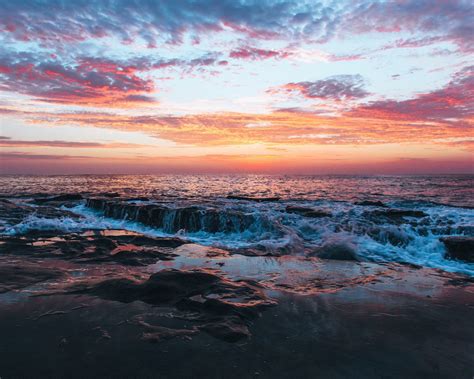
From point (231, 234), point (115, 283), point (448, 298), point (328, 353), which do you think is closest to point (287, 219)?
point (231, 234)

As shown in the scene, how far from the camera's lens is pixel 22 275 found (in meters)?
6.21

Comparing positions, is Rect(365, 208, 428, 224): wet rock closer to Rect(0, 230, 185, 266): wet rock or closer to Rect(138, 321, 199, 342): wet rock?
Rect(0, 230, 185, 266): wet rock

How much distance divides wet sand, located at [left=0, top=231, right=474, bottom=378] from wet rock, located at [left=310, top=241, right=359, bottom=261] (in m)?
1.00

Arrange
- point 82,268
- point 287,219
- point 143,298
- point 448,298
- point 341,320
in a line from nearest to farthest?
point 341,320, point 143,298, point 448,298, point 82,268, point 287,219

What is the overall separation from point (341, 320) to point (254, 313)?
1238 mm

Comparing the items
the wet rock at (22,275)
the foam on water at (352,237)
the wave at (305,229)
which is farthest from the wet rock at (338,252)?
the wet rock at (22,275)

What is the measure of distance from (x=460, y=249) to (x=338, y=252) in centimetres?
346

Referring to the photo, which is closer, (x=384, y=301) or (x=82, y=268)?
(x=384, y=301)

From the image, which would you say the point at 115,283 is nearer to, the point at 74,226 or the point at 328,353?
the point at 328,353

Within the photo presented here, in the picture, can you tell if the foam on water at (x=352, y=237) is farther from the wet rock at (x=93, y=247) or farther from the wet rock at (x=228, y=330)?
the wet rock at (x=228, y=330)

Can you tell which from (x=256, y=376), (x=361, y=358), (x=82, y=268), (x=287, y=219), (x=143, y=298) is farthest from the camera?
(x=287, y=219)

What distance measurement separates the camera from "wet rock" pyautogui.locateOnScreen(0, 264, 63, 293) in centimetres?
→ 566

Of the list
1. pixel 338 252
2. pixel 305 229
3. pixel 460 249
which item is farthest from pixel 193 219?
pixel 460 249

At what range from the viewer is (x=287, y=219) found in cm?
1396
